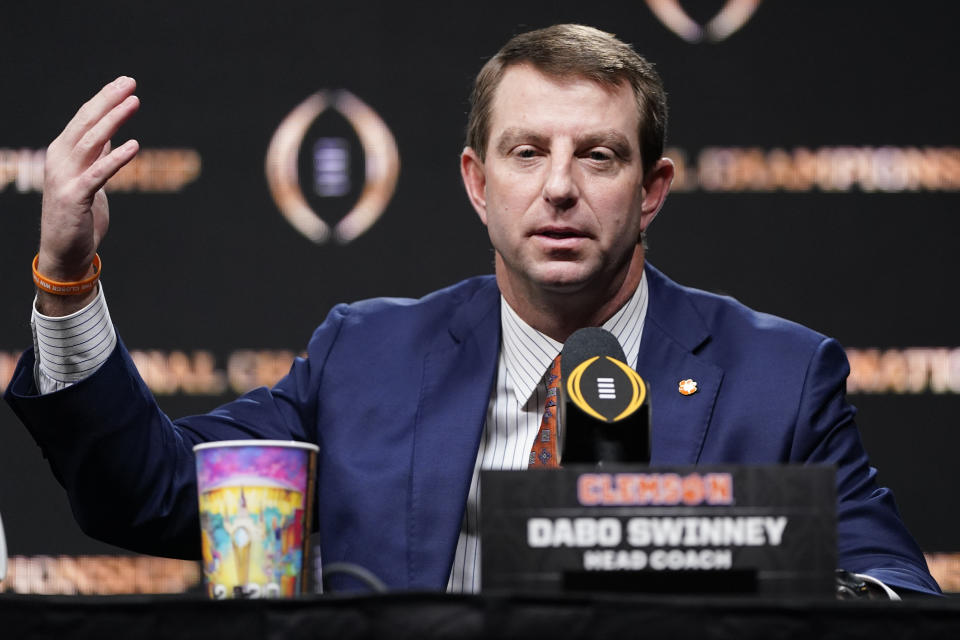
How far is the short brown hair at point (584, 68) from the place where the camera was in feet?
6.06

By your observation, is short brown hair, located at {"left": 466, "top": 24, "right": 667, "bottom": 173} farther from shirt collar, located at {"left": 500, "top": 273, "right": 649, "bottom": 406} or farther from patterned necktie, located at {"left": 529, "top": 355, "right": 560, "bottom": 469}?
patterned necktie, located at {"left": 529, "top": 355, "right": 560, "bottom": 469}

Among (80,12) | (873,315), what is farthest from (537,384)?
(80,12)

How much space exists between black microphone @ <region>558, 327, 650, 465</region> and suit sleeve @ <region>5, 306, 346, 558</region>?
2.13ft

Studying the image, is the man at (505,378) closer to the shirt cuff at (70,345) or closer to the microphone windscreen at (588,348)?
the shirt cuff at (70,345)

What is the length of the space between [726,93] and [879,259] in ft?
1.68

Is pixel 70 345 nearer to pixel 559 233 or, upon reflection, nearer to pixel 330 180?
pixel 559 233

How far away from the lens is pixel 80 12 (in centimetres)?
273

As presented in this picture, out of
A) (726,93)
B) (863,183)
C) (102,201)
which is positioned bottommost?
(102,201)

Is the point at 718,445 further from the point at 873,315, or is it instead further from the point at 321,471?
the point at 873,315

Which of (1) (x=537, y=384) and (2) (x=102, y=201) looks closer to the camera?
(2) (x=102, y=201)

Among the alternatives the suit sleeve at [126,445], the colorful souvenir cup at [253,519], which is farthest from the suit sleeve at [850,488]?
the suit sleeve at [126,445]

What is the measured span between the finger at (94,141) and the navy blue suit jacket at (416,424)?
9.3 inches

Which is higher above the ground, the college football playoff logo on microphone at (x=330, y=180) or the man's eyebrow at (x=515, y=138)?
the college football playoff logo on microphone at (x=330, y=180)

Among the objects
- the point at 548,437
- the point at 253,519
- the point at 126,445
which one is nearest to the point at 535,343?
the point at 548,437
